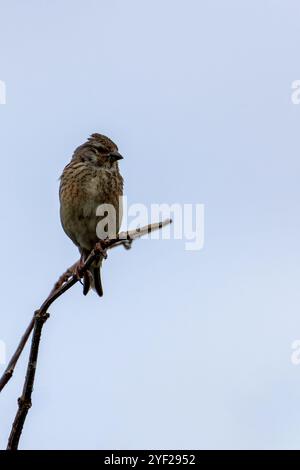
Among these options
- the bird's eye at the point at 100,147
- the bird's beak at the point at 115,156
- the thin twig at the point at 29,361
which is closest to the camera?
the thin twig at the point at 29,361

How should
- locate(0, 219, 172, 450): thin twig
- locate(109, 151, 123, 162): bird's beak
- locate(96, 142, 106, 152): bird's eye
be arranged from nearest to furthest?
locate(0, 219, 172, 450): thin twig
locate(109, 151, 123, 162): bird's beak
locate(96, 142, 106, 152): bird's eye

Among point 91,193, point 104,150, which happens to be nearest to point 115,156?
point 104,150

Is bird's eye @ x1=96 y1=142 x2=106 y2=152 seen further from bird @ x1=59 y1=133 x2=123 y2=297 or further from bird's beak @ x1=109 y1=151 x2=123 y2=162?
bird's beak @ x1=109 y1=151 x2=123 y2=162

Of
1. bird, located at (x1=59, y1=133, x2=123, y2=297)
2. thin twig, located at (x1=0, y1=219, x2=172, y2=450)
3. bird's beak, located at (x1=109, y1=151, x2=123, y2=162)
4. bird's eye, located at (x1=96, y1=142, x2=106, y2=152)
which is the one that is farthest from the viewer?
bird's eye, located at (x1=96, y1=142, x2=106, y2=152)

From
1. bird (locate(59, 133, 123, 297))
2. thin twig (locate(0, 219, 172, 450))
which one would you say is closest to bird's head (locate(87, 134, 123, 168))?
bird (locate(59, 133, 123, 297))

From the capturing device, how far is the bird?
7.29 metres

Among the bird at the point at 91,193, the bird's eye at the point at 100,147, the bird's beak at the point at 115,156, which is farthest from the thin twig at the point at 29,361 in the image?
the bird's eye at the point at 100,147

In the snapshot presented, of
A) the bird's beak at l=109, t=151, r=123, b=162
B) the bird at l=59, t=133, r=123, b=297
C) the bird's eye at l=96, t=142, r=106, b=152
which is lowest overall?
the bird at l=59, t=133, r=123, b=297

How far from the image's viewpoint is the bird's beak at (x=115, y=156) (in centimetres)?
754

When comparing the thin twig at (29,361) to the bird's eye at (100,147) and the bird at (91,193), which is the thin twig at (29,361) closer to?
the bird at (91,193)
